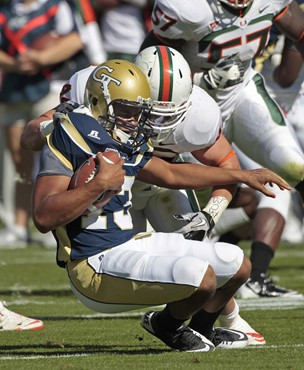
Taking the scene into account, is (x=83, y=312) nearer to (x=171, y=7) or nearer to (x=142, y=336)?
(x=142, y=336)

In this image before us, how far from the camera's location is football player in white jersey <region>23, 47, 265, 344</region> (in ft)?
16.6

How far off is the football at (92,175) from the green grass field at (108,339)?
58 cm

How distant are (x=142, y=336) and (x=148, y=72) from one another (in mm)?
1159

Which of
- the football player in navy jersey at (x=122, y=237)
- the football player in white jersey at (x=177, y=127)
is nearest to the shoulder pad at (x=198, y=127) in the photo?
the football player in white jersey at (x=177, y=127)

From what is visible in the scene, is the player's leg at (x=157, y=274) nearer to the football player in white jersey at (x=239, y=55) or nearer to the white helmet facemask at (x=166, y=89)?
the white helmet facemask at (x=166, y=89)

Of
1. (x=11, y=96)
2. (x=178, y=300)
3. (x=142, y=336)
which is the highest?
(x=178, y=300)

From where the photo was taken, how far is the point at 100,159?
4.39 m

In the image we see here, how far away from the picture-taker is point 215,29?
629 cm

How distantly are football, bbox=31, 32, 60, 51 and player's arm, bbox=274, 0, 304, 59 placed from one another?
379 centimetres

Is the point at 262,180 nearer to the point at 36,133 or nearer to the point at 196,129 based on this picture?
the point at 196,129

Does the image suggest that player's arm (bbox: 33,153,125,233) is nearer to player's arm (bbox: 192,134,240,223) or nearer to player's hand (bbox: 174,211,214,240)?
player's hand (bbox: 174,211,214,240)

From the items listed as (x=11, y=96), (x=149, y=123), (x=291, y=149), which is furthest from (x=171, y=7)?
(x=11, y=96)

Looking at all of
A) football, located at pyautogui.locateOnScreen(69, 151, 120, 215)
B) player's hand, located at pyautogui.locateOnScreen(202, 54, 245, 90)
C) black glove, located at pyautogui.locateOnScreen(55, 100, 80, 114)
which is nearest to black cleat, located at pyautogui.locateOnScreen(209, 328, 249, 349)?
football, located at pyautogui.locateOnScreen(69, 151, 120, 215)

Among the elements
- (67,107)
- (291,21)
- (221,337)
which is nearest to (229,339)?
(221,337)
